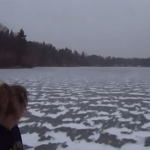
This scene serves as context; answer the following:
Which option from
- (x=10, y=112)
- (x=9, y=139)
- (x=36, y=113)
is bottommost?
(x=36, y=113)

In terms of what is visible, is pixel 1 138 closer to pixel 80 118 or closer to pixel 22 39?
pixel 80 118

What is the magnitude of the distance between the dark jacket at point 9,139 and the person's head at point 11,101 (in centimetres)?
8

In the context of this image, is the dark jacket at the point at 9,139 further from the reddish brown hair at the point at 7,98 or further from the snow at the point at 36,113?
the snow at the point at 36,113

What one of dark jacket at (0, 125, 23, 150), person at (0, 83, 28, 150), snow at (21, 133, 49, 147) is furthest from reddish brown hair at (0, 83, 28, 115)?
snow at (21, 133, 49, 147)

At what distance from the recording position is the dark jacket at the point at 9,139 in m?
1.69

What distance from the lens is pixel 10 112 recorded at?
5.49 feet

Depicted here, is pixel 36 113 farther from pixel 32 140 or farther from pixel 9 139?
pixel 9 139

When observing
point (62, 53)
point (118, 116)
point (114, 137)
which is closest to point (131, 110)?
point (118, 116)

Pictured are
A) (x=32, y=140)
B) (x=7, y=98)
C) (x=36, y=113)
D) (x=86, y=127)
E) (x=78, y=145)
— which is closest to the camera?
(x=7, y=98)

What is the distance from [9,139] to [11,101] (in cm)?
24

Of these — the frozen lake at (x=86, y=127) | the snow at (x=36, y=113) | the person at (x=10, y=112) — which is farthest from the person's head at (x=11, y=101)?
the snow at (x=36, y=113)

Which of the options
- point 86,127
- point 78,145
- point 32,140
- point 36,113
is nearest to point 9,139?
point 78,145

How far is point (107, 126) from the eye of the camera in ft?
19.1

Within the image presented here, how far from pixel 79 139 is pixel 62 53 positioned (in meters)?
104
